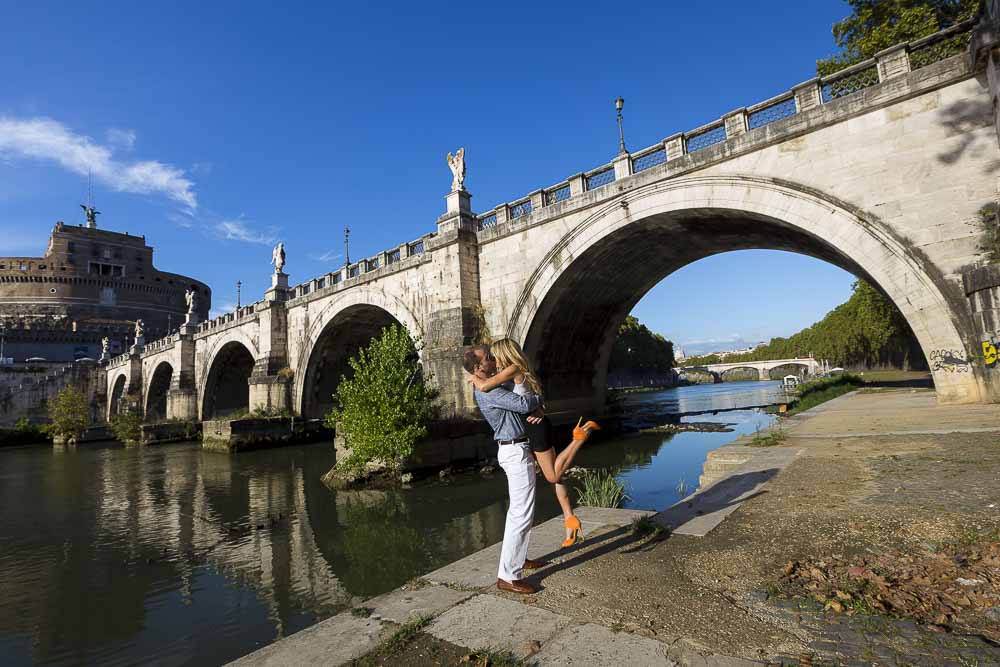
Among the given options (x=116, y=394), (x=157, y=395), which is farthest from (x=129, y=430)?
(x=116, y=394)

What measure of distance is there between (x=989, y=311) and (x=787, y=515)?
8.59m

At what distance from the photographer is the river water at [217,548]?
5.46m

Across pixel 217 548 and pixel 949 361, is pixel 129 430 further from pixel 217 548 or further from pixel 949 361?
pixel 949 361

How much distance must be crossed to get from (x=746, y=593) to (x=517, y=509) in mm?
1394

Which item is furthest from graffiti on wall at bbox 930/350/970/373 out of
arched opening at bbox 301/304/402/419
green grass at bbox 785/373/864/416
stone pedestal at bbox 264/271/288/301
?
stone pedestal at bbox 264/271/288/301

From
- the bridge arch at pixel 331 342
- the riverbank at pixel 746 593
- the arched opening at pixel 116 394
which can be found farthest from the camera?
the arched opening at pixel 116 394

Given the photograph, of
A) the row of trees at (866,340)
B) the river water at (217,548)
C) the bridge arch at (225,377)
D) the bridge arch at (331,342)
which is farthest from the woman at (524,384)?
the bridge arch at (225,377)

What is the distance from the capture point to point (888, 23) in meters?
16.8

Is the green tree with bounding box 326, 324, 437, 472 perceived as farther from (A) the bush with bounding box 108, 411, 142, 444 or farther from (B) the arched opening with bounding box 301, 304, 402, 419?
(A) the bush with bounding box 108, 411, 142, 444

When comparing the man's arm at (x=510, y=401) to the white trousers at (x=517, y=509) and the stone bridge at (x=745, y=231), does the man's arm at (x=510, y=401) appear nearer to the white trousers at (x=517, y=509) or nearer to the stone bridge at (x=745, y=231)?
the white trousers at (x=517, y=509)

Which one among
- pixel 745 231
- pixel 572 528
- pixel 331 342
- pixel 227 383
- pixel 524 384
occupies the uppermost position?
pixel 745 231

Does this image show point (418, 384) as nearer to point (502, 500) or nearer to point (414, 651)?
point (502, 500)

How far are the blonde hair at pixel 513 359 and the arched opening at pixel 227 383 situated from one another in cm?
3670

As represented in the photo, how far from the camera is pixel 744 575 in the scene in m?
3.08
